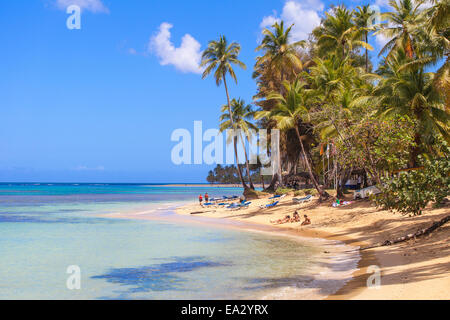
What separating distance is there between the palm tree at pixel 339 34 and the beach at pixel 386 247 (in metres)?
15.8

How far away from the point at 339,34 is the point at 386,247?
25639 millimetres

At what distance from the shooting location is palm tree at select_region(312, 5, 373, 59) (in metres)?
33.5

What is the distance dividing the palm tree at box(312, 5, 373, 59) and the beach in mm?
15818

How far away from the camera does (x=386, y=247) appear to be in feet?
43.2

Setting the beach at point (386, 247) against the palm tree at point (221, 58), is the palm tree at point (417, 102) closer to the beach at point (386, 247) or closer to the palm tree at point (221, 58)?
the beach at point (386, 247)

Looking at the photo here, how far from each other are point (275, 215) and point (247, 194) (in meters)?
14.8

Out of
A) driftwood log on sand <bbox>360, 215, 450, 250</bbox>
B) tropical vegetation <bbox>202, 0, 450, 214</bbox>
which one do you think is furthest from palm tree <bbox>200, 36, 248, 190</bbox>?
driftwood log on sand <bbox>360, 215, 450, 250</bbox>

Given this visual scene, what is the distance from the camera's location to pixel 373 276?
947 cm

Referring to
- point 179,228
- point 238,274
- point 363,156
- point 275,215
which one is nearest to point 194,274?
point 238,274

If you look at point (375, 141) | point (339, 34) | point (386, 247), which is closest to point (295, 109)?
point (375, 141)

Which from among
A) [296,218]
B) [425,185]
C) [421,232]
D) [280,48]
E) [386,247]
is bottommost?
[296,218]

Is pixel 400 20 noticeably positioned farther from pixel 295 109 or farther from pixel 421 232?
pixel 421 232

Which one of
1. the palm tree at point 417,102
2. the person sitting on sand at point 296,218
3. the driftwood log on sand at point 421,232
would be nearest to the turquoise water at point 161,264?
the driftwood log on sand at point 421,232

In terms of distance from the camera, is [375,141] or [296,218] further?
[296,218]
